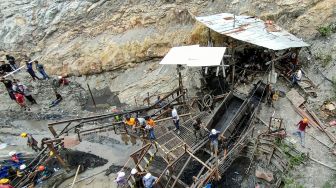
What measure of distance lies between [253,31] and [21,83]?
15022 millimetres

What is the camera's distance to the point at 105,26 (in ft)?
68.0

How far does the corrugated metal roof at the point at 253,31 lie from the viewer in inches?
594

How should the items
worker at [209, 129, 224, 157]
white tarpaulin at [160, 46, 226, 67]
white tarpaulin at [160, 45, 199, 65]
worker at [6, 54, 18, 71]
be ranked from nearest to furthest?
worker at [209, 129, 224, 157], white tarpaulin at [160, 46, 226, 67], white tarpaulin at [160, 45, 199, 65], worker at [6, 54, 18, 71]

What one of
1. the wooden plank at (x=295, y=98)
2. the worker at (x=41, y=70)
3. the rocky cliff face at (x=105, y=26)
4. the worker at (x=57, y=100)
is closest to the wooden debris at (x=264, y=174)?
the wooden plank at (x=295, y=98)

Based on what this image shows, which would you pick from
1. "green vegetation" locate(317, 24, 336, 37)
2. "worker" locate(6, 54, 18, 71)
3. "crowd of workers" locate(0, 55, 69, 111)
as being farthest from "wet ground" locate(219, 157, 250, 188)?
"worker" locate(6, 54, 18, 71)

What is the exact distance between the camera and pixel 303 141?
13430mm

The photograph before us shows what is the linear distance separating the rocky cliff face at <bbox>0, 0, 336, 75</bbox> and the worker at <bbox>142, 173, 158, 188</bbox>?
10.2 m

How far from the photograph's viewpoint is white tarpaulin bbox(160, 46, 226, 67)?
13.7m

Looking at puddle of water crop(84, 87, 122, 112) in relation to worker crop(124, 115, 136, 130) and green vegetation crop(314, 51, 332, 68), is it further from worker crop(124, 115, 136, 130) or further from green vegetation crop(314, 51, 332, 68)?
green vegetation crop(314, 51, 332, 68)

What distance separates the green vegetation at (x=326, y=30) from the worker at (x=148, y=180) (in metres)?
13.0

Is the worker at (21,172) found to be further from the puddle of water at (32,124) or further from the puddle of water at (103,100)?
the puddle of water at (103,100)

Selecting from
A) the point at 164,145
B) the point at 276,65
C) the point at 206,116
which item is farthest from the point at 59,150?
the point at 276,65

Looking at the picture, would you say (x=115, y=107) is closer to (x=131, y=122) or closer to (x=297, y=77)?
(x=131, y=122)

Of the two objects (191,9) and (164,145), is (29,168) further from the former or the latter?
(191,9)
